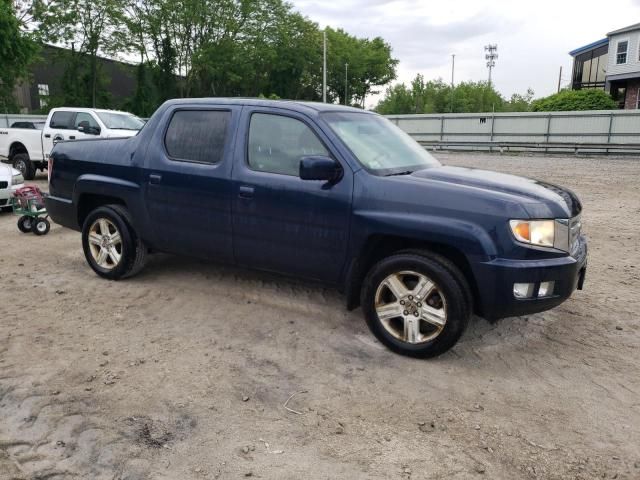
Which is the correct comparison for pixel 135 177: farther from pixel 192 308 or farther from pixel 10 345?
pixel 10 345

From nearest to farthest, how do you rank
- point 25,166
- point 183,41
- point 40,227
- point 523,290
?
point 523,290 → point 40,227 → point 25,166 → point 183,41

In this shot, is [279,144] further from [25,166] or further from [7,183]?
[25,166]

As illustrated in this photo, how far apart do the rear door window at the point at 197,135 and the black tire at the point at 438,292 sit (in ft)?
5.76

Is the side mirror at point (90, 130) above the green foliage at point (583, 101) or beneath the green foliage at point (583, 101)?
beneath

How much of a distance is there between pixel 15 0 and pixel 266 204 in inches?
1584

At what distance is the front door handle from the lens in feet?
14.4

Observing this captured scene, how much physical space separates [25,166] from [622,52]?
125ft

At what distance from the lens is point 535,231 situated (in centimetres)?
361

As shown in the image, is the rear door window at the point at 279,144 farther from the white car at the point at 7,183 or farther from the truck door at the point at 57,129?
the truck door at the point at 57,129

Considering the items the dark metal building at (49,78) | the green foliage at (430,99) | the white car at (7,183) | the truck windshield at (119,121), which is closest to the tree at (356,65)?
the green foliage at (430,99)

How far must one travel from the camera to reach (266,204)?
14.2 ft

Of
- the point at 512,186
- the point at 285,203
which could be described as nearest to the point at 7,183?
the point at 285,203

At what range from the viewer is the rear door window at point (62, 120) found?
539 inches

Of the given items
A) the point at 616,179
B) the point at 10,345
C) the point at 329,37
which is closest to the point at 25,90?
the point at 329,37
